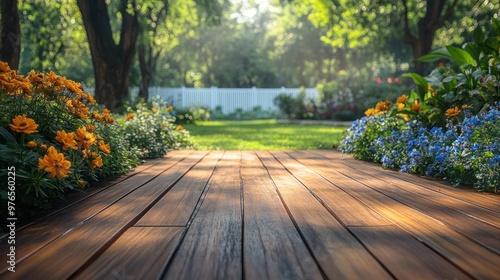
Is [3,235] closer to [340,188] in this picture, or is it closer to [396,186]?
[340,188]

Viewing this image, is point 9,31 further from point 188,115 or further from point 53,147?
point 188,115

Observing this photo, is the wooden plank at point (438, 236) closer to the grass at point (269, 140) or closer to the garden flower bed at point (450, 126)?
the garden flower bed at point (450, 126)

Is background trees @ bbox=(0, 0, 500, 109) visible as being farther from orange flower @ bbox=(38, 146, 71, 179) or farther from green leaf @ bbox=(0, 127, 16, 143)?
orange flower @ bbox=(38, 146, 71, 179)

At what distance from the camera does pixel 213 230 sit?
1.80 metres

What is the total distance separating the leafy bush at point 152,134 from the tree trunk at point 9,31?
1543mm

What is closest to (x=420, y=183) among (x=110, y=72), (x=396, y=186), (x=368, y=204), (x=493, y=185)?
(x=396, y=186)

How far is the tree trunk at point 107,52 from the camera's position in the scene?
7887 mm

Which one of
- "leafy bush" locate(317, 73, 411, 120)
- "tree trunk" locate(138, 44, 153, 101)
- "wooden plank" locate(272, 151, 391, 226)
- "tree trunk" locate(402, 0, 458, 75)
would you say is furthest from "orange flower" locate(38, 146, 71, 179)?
"tree trunk" locate(138, 44, 153, 101)

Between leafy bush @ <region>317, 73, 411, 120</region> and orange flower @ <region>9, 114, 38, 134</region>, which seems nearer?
orange flower @ <region>9, 114, 38, 134</region>

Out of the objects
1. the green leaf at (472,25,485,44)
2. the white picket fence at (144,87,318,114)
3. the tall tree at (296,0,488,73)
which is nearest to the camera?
the green leaf at (472,25,485,44)

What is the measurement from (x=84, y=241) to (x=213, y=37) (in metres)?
36.1

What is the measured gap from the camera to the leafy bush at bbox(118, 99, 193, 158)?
485 centimetres

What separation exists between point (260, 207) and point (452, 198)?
1.18 m

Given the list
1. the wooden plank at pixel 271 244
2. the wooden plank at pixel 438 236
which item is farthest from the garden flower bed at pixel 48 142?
the wooden plank at pixel 438 236
